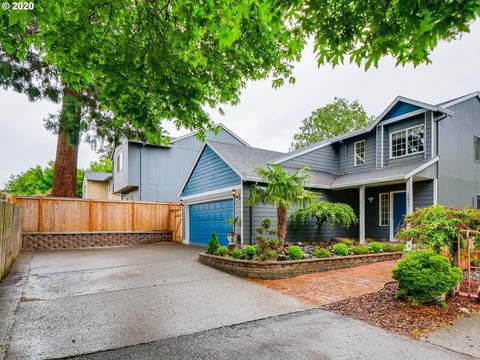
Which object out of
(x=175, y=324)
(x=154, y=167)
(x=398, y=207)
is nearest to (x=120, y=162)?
(x=154, y=167)

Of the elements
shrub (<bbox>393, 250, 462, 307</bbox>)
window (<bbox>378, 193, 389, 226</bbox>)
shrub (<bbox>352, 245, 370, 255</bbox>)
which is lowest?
shrub (<bbox>352, 245, 370, 255</bbox>)

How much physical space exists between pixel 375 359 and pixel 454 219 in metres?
3.39

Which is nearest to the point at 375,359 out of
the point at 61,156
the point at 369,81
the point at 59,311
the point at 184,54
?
the point at 59,311

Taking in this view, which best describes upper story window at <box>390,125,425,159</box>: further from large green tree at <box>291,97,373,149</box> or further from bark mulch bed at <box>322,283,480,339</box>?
large green tree at <box>291,97,373,149</box>

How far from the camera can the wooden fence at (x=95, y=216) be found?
41.4ft

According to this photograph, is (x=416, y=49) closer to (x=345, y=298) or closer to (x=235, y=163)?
(x=345, y=298)

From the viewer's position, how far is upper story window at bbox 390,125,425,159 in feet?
38.6

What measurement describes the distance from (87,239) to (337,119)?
2761cm

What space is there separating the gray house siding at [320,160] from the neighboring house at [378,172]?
5cm

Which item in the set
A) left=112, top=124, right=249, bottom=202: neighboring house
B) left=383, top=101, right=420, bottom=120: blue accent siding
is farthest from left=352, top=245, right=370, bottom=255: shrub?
left=112, top=124, right=249, bottom=202: neighboring house

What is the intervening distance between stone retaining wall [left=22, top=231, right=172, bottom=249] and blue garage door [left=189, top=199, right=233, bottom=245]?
235 cm

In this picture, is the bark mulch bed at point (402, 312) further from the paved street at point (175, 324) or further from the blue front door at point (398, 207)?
the blue front door at point (398, 207)

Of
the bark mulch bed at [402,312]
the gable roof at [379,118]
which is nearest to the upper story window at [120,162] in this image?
the gable roof at [379,118]

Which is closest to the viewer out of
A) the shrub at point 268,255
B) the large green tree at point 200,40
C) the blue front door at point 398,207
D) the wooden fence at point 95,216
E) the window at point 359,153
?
the large green tree at point 200,40
